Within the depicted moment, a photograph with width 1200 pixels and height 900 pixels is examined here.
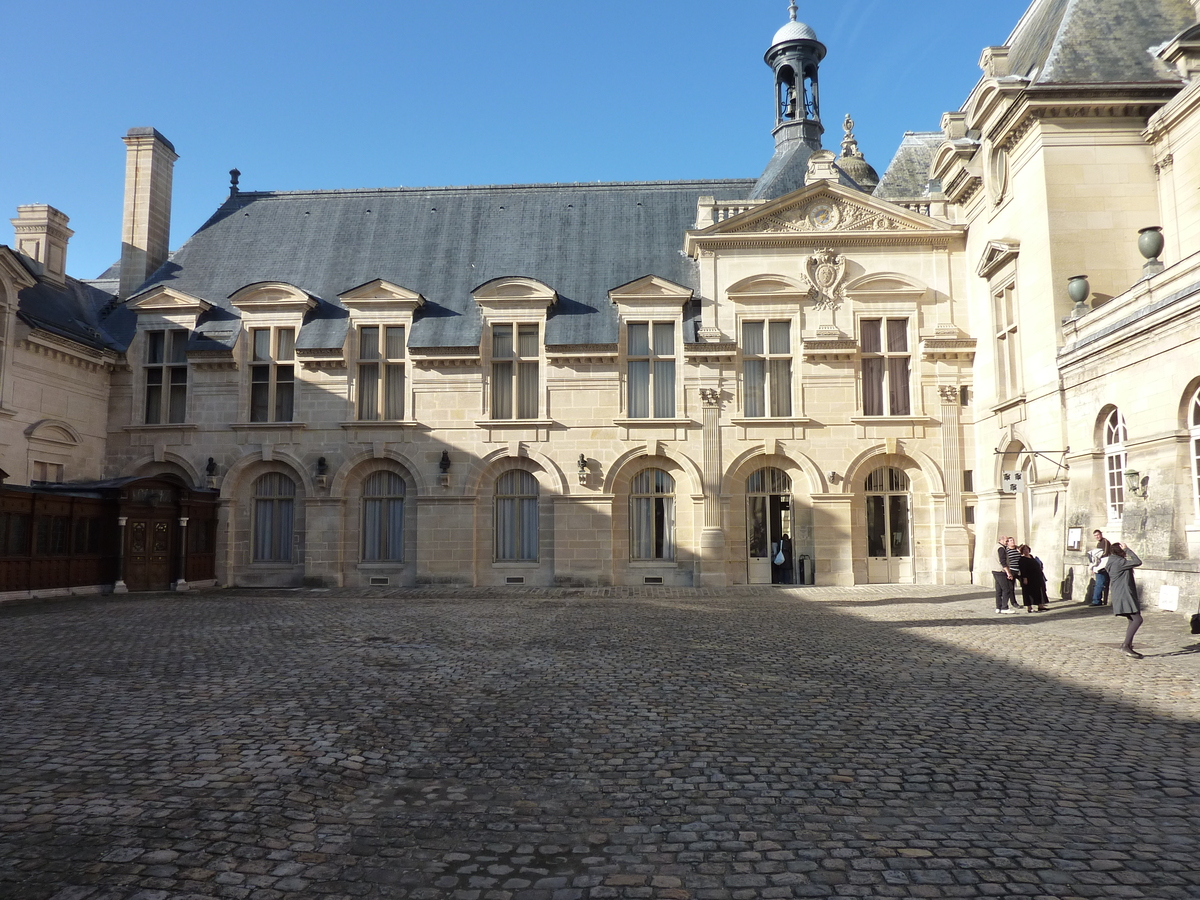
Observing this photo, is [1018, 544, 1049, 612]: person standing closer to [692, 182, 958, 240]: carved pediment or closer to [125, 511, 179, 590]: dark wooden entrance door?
[692, 182, 958, 240]: carved pediment

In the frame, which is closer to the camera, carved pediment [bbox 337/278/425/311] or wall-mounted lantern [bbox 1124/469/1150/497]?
wall-mounted lantern [bbox 1124/469/1150/497]

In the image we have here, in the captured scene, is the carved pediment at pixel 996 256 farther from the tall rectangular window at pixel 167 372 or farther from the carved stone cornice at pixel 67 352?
the carved stone cornice at pixel 67 352

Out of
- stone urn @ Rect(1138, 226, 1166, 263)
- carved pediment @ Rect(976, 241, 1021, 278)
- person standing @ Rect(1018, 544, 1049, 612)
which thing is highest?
carved pediment @ Rect(976, 241, 1021, 278)

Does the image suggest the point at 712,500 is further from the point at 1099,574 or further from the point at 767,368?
the point at 1099,574

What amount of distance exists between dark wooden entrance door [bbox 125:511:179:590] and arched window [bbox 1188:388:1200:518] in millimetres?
22664

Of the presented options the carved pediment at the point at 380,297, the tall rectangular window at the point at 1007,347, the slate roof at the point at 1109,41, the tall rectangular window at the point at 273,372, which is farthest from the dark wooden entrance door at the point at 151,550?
the slate roof at the point at 1109,41

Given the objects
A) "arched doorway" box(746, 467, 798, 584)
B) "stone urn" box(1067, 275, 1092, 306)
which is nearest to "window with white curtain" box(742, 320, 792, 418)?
"arched doorway" box(746, 467, 798, 584)

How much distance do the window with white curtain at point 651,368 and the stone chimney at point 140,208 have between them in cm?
1570

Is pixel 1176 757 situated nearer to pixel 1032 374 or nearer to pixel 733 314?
pixel 1032 374

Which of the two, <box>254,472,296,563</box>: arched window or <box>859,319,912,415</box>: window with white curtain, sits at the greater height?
<box>859,319,912,415</box>: window with white curtain

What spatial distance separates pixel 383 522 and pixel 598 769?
1852 cm

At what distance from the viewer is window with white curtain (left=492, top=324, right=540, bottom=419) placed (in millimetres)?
23109

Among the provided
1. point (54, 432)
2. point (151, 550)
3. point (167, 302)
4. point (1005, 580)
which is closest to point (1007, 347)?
point (1005, 580)

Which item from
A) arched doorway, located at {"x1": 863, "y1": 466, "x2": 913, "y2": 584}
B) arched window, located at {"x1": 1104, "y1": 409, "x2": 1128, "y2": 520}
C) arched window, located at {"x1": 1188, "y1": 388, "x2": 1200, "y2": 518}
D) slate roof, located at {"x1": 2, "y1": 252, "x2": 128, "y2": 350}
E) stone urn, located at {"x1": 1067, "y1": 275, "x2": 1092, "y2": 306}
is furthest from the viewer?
arched doorway, located at {"x1": 863, "y1": 466, "x2": 913, "y2": 584}
